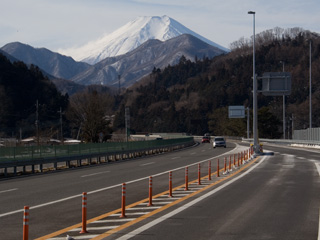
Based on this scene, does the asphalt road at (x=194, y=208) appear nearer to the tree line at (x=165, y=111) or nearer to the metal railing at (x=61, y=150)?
the metal railing at (x=61, y=150)

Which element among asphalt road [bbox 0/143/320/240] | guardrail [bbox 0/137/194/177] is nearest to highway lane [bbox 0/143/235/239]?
asphalt road [bbox 0/143/320/240]

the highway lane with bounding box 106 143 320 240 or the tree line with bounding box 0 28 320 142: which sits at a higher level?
the tree line with bounding box 0 28 320 142

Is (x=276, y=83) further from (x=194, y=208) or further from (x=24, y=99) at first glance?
(x=24, y=99)

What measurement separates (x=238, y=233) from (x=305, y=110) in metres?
137

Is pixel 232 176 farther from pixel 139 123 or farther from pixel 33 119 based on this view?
pixel 139 123

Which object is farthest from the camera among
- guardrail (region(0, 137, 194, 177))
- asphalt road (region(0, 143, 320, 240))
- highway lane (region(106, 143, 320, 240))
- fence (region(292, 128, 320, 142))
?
fence (region(292, 128, 320, 142))

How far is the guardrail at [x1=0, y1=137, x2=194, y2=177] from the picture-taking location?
29.4 meters

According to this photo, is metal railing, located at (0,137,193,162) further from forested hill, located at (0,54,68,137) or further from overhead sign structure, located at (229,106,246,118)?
overhead sign structure, located at (229,106,246,118)

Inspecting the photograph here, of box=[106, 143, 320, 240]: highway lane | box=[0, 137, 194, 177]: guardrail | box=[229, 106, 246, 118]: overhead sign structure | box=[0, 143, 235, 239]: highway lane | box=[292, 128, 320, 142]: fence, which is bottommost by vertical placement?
box=[0, 143, 235, 239]: highway lane

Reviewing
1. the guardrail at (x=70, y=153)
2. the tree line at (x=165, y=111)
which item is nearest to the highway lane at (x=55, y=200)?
the guardrail at (x=70, y=153)

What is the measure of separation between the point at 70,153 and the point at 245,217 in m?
25.3

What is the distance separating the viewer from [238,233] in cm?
1068

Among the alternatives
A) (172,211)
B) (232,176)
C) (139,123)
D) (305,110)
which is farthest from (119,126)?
(172,211)

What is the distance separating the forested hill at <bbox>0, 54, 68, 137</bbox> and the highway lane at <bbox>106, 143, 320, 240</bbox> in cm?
8069
